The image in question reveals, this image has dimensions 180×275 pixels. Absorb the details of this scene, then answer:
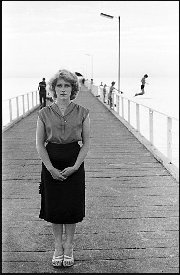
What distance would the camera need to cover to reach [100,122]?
1538cm

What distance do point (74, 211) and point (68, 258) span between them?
38cm

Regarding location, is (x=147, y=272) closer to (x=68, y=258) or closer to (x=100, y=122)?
(x=68, y=258)

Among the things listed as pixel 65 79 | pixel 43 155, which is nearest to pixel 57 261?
pixel 43 155

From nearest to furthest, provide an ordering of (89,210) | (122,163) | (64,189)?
(64,189)
(89,210)
(122,163)

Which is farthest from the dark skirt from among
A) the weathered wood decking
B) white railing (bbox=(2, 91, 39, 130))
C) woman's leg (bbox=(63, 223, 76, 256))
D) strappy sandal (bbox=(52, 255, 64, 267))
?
white railing (bbox=(2, 91, 39, 130))

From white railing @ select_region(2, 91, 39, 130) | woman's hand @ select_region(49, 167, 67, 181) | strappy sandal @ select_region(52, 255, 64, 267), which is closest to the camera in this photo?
woman's hand @ select_region(49, 167, 67, 181)

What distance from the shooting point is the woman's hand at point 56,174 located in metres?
3.37

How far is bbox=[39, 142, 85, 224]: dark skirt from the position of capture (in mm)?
3424

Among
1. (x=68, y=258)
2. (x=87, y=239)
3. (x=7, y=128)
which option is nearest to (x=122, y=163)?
(x=87, y=239)

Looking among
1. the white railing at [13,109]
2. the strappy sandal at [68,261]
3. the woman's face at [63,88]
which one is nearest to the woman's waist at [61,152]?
the woman's face at [63,88]

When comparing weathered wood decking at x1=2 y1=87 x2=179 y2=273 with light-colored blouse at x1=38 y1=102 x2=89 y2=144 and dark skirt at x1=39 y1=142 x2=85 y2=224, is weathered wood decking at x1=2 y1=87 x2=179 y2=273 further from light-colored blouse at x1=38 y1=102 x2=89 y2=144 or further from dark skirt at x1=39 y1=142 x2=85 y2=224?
light-colored blouse at x1=38 y1=102 x2=89 y2=144

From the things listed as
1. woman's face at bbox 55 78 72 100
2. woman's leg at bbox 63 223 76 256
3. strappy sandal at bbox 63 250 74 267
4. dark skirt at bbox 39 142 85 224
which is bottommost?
strappy sandal at bbox 63 250 74 267

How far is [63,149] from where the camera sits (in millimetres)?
3414

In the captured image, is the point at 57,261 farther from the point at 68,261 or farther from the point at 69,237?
the point at 69,237
